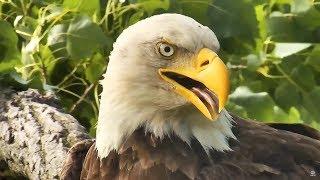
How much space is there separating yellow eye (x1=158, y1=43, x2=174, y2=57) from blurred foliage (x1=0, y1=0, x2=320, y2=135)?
72cm

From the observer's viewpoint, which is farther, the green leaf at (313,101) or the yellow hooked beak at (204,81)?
the green leaf at (313,101)

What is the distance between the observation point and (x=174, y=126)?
7.71 ft

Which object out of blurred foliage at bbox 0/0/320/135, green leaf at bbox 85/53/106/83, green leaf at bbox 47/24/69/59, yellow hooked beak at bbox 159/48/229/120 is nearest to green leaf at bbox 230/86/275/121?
blurred foliage at bbox 0/0/320/135

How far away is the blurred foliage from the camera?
305 centimetres

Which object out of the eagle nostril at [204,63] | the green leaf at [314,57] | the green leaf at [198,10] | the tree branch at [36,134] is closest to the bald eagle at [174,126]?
the eagle nostril at [204,63]

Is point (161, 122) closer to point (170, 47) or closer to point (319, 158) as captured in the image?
point (170, 47)

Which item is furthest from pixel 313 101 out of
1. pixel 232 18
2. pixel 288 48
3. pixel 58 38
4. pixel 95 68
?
pixel 58 38

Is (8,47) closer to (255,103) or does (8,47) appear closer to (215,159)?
(255,103)

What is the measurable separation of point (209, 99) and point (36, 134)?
1.98 feet

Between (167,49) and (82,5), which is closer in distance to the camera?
(167,49)

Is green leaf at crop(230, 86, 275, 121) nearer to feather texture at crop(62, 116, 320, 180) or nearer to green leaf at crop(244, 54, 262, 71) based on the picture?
green leaf at crop(244, 54, 262, 71)

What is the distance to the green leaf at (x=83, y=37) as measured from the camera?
2.99 metres

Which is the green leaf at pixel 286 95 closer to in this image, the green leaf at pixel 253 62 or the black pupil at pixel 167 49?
Answer: the green leaf at pixel 253 62

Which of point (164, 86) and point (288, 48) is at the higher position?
point (164, 86)
